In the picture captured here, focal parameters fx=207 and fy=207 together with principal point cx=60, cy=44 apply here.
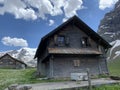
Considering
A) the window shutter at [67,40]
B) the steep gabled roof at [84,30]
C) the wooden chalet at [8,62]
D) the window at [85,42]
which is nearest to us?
the window shutter at [67,40]

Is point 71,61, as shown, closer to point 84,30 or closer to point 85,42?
point 85,42

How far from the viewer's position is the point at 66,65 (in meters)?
28.1

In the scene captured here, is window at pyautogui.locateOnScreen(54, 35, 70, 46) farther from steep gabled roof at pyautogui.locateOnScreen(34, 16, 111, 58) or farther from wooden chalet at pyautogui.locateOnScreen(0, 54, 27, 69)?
wooden chalet at pyautogui.locateOnScreen(0, 54, 27, 69)

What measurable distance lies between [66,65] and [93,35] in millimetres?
6670

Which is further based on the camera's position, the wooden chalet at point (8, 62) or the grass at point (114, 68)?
the wooden chalet at point (8, 62)

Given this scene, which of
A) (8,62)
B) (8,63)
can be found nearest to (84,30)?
(8,63)

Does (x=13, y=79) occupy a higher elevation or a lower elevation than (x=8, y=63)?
lower

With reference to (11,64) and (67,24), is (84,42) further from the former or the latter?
(11,64)

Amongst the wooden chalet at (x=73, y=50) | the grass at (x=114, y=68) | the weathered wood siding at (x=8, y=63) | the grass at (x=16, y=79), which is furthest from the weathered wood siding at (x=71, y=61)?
the weathered wood siding at (x=8, y=63)

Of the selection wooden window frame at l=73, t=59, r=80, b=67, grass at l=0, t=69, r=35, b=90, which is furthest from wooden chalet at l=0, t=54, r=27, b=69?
wooden window frame at l=73, t=59, r=80, b=67

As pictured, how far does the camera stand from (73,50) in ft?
93.7

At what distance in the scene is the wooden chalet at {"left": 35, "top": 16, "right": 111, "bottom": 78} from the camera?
1083 inches

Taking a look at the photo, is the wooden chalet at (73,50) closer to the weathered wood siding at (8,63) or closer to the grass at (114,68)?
the grass at (114,68)

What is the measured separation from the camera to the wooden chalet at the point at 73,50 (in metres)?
27.5
